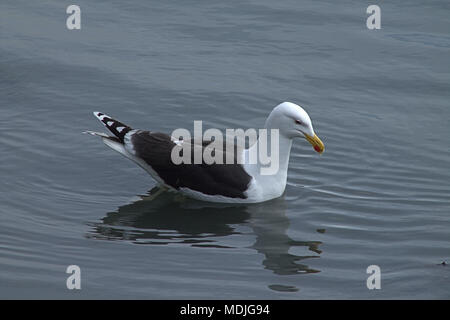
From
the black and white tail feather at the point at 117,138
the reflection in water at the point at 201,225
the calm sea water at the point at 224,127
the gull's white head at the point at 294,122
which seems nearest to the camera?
the calm sea water at the point at 224,127

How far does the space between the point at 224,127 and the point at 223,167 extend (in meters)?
1.96

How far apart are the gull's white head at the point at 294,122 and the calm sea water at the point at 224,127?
2.35ft

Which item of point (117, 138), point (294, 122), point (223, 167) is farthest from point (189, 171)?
point (294, 122)

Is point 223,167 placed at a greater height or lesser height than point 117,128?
lesser

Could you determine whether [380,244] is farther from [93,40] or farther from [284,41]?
[93,40]

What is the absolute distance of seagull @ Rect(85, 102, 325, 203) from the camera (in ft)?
30.9

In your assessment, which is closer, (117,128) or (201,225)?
(201,225)

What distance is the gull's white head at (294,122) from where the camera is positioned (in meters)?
9.36

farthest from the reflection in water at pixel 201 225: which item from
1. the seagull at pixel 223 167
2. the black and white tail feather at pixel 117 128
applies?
the black and white tail feather at pixel 117 128

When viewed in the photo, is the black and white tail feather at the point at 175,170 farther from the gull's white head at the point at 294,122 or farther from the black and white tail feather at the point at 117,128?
the gull's white head at the point at 294,122

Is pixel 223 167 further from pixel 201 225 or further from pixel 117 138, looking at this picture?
pixel 117 138

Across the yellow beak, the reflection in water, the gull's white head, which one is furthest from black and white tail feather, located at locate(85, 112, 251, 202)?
the yellow beak

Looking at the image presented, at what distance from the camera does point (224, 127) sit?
11.4m

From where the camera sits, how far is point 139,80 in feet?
41.3
